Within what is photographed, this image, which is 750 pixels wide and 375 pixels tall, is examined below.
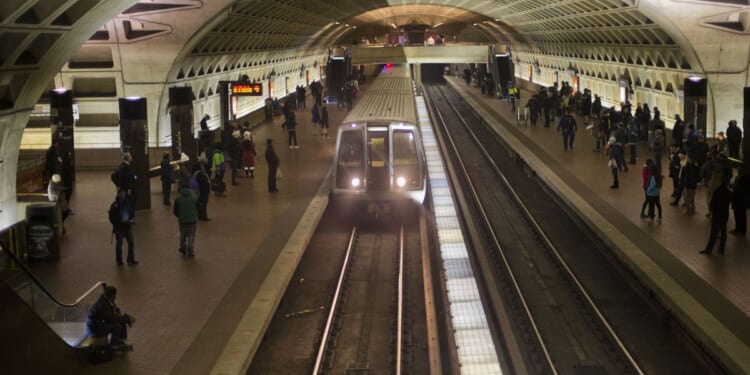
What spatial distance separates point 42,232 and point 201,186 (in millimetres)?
4123

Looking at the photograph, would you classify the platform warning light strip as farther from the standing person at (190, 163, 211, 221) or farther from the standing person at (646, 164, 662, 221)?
the standing person at (190, 163, 211, 221)

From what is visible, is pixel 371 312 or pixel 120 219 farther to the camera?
pixel 120 219

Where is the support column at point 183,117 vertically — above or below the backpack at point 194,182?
above

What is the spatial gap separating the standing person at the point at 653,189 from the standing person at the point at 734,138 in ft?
20.0

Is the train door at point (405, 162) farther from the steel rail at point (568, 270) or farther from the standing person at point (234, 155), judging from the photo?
the standing person at point (234, 155)

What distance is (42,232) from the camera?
47.5 feet

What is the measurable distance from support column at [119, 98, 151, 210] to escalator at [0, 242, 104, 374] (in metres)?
8.63

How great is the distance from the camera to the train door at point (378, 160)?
19.3 meters

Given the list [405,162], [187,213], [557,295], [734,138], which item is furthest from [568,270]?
[734,138]

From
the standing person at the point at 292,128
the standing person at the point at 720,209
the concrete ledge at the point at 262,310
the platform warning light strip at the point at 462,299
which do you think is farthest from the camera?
the standing person at the point at 292,128

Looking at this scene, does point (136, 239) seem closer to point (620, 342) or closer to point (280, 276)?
point (280, 276)

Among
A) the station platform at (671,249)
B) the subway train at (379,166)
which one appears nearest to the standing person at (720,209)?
the station platform at (671,249)

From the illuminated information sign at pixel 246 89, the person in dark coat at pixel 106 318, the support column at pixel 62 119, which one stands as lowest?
the person in dark coat at pixel 106 318

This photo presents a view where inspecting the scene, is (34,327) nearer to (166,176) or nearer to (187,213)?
(187,213)
